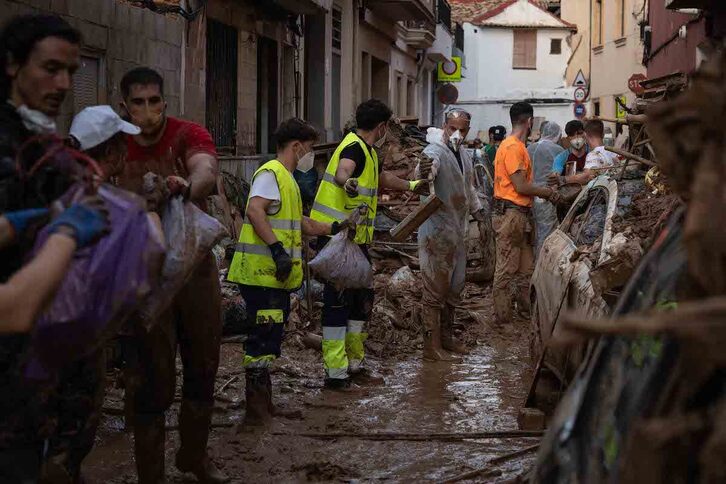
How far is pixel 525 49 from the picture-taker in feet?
209

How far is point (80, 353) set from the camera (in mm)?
3094

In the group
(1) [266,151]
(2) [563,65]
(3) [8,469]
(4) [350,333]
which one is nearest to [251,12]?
(1) [266,151]

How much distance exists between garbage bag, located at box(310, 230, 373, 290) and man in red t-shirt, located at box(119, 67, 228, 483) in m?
2.54

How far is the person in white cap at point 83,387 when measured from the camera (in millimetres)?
3826

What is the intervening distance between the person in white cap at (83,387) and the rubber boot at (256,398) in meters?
2.40

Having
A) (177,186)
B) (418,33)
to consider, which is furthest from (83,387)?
(418,33)

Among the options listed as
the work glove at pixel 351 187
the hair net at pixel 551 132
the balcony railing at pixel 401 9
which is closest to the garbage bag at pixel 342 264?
the work glove at pixel 351 187

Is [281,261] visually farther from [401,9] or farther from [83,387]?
[401,9]

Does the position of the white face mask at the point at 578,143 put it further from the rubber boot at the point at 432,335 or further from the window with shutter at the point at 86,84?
the window with shutter at the point at 86,84

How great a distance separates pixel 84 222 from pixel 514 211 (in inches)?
318

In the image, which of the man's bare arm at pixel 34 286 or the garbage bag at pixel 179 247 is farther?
the garbage bag at pixel 179 247

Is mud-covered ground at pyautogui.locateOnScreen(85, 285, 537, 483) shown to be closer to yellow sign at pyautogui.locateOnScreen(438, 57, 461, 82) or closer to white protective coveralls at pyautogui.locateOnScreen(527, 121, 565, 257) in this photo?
white protective coveralls at pyautogui.locateOnScreen(527, 121, 565, 257)

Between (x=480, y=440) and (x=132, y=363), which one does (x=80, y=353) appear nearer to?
(x=132, y=363)

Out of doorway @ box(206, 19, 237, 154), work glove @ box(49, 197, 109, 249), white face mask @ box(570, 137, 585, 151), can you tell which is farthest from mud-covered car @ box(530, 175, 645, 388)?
doorway @ box(206, 19, 237, 154)
